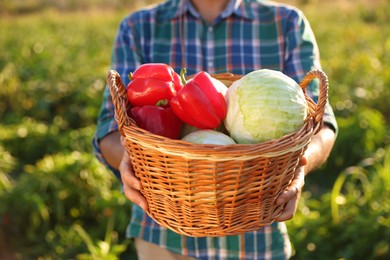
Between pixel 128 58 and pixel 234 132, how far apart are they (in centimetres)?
87

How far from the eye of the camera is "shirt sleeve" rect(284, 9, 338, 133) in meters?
2.10

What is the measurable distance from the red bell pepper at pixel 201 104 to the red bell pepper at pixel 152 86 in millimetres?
65

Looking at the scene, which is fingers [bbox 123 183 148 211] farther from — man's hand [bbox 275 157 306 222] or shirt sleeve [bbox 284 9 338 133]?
shirt sleeve [bbox 284 9 338 133]

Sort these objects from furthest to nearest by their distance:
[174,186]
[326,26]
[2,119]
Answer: [326,26], [2,119], [174,186]

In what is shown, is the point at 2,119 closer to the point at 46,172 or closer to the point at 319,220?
the point at 46,172

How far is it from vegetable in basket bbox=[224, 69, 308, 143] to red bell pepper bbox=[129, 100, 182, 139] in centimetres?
16

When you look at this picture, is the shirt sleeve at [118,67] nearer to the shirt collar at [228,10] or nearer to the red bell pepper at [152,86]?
the shirt collar at [228,10]

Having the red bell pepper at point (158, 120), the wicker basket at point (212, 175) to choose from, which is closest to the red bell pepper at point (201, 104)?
the red bell pepper at point (158, 120)

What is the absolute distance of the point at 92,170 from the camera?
3814 millimetres

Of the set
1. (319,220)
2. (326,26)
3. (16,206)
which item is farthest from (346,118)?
(326,26)

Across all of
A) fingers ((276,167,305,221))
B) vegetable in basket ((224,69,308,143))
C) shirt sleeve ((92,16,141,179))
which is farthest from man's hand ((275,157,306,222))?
shirt sleeve ((92,16,141,179))

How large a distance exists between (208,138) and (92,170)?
257 cm

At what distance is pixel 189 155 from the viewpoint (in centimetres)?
131

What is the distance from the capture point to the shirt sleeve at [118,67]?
2.09m
